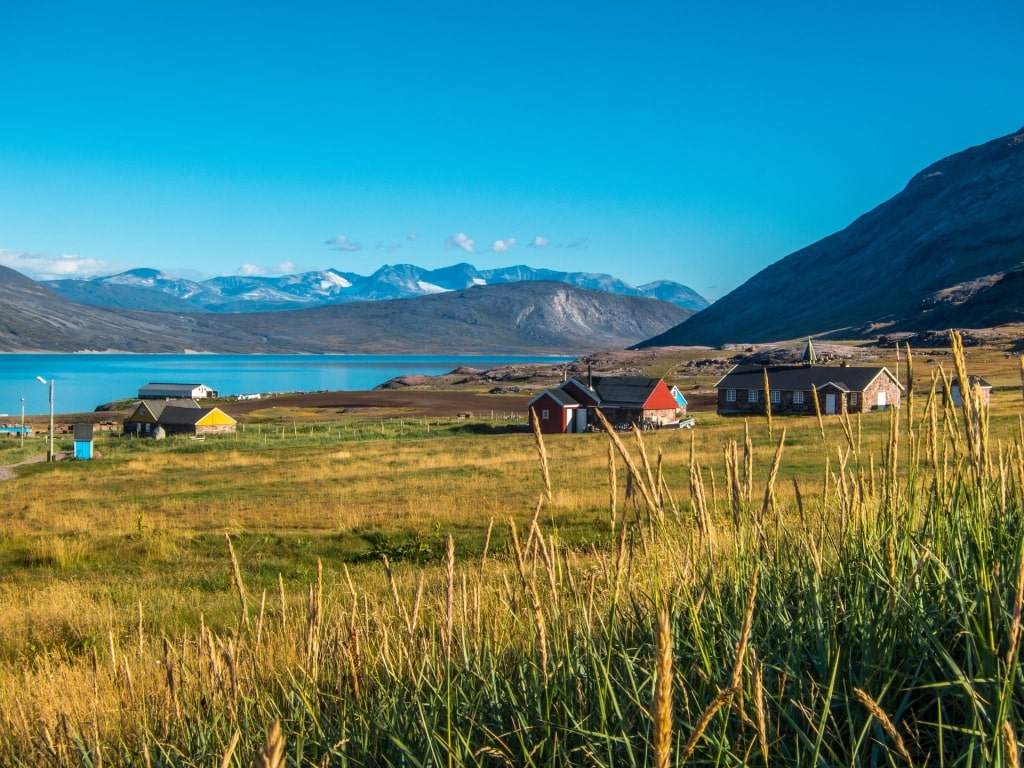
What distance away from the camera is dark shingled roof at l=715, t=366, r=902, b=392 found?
58844 mm

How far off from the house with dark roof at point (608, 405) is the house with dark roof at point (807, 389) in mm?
6995

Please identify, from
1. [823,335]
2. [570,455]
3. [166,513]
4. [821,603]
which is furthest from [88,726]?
[823,335]

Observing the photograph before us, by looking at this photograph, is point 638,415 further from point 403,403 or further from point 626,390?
point 403,403

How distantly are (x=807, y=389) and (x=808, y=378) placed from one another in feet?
2.56

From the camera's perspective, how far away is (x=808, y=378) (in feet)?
198

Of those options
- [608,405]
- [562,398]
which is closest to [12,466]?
[562,398]

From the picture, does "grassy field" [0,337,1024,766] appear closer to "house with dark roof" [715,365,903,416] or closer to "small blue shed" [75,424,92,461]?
"small blue shed" [75,424,92,461]

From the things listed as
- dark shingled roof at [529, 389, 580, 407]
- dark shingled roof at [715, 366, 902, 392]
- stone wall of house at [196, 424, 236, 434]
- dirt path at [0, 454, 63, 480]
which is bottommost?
dirt path at [0, 454, 63, 480]

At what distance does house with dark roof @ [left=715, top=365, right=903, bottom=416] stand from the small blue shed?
40629mm

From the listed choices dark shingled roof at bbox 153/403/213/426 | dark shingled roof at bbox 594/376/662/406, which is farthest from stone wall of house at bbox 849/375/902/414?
dark shingled roof at bbox 153/403/213/426

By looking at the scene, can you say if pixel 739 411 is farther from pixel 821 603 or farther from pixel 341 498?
pixel 821 603

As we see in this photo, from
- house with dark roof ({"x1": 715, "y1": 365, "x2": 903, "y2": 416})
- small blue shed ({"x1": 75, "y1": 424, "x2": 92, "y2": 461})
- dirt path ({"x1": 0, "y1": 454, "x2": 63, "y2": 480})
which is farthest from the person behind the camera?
house with dark roof ({"x1": 715, "y1": 365, "x2": 903, "y2": 416})

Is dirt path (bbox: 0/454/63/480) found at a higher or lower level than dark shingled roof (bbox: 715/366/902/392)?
lower

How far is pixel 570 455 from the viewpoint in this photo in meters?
34.8
